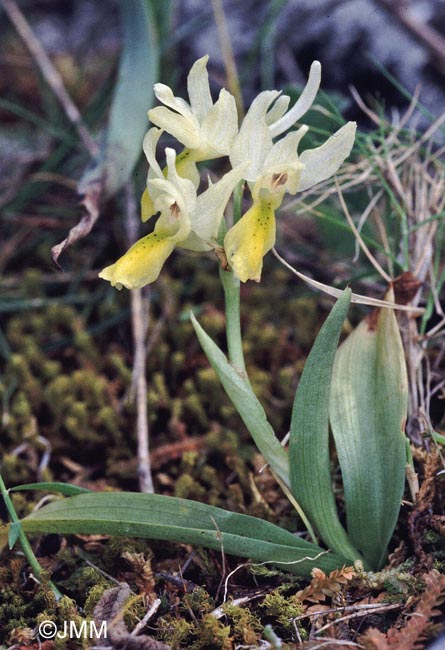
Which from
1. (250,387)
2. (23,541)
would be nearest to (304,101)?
(250,387)

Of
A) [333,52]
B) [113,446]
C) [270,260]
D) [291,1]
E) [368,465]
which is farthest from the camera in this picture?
[291,1]

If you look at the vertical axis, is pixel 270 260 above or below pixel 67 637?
above

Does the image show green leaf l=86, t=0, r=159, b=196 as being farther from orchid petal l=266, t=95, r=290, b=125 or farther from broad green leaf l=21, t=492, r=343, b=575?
broad green leaf l=21, t=492, r=343, b=575

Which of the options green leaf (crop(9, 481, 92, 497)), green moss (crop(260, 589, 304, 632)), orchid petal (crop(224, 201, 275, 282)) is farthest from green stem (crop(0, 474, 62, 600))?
orchid petal (crop(224, 201, 275, 282))

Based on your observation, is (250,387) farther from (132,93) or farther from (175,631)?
(132,93)

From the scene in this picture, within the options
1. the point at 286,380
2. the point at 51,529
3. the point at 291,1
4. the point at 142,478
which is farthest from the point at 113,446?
the point at 291,1

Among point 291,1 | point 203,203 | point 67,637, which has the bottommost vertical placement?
point 67,637

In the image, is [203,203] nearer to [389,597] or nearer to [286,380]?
[389,597]

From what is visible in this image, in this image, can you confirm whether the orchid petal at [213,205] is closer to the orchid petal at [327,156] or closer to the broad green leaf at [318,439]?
the orchid petal at [327,156]
